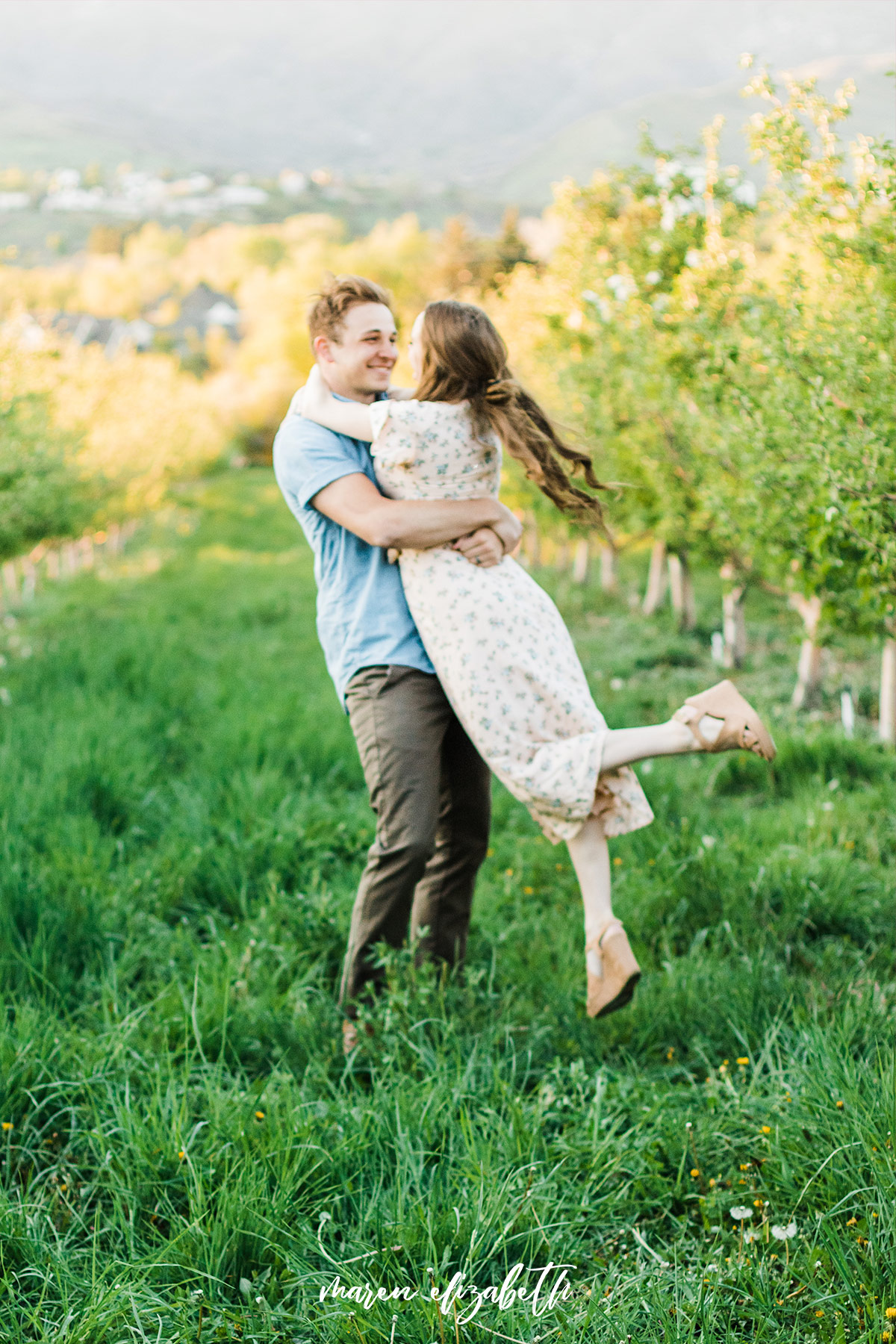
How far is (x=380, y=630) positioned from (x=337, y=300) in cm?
106

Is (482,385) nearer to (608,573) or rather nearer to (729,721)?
(729,721)

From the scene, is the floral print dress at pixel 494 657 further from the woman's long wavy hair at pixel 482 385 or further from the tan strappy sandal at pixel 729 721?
the tan strappy sandal at pixel 729 721

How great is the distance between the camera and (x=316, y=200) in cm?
18475

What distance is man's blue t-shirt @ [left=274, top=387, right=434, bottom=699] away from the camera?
9.56ft

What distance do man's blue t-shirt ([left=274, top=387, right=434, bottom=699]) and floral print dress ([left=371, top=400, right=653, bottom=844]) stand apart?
2.6 inches

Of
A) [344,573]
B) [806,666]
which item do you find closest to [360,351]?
[344,573]

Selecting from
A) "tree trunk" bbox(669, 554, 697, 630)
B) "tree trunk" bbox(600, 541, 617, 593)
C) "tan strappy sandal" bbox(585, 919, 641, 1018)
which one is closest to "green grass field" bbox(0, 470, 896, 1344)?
"tan strappy sandal" bbox(585, 919, 641, 1018)

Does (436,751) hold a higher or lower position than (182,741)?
higher

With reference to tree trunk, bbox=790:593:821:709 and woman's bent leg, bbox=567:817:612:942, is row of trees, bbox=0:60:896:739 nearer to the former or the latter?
tree trunk, bbox=790:593:821:709

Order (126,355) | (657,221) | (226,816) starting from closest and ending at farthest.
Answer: (226,816) → (657,221) → (126,355)

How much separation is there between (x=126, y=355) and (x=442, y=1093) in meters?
29.8

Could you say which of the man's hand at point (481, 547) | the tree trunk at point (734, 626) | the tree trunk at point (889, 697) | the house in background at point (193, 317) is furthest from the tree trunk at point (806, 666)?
the house in background at point (193, 317)

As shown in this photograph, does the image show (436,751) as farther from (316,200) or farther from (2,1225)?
(316,200)

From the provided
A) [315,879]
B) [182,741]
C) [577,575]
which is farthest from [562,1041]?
[577,575]
